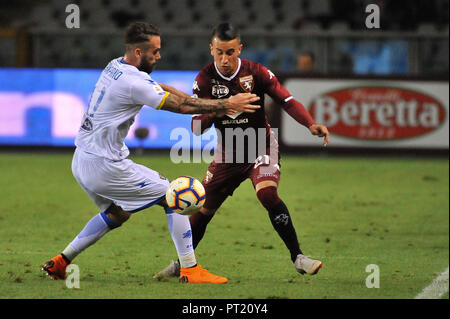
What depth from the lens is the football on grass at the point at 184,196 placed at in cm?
642

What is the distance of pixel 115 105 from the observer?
6.32 m

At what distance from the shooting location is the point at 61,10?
70.6ft

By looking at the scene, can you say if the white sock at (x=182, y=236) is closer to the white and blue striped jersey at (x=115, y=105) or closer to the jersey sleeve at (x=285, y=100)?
the white and blue striped jersey at (x=115, y=105)

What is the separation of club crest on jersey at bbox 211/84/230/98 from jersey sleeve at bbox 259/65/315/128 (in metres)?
0.33

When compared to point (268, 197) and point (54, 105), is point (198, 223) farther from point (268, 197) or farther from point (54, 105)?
point (54, 105)

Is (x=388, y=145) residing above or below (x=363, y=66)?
below

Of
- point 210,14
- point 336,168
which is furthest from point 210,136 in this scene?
point 210,14

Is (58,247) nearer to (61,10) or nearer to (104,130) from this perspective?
(104,130)

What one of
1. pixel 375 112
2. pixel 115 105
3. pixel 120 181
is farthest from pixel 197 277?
pixel 375 112

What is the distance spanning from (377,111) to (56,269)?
1086cm

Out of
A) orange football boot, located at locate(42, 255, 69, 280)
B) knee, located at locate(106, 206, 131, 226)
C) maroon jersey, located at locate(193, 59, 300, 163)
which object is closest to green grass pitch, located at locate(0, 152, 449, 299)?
orange football boot, located at locate(42, 255, 69, 280)

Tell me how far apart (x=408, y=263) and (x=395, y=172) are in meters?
7.30

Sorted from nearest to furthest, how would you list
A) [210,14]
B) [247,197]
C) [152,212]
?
[152,212] < [247,197] < [210,14]

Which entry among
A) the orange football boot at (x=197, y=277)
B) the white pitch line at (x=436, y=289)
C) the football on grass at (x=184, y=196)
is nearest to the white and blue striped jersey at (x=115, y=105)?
the football on grass at (x=184, y=196)
